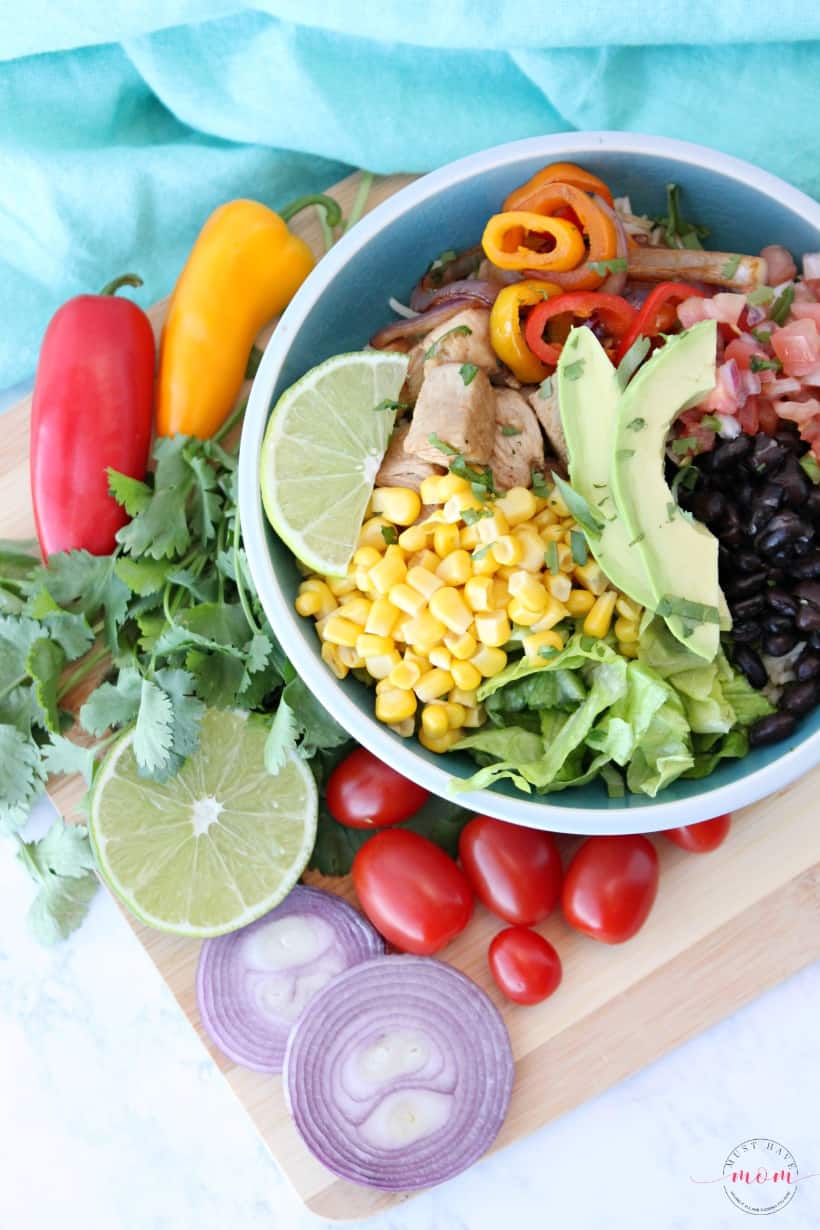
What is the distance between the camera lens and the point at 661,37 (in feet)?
9.27

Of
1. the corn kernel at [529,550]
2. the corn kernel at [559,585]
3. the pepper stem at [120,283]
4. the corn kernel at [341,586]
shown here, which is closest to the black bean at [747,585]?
the corn kernel at [559,585]

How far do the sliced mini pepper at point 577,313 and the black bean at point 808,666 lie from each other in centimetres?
86

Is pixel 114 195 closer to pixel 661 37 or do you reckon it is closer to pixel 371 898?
pixel 661 37

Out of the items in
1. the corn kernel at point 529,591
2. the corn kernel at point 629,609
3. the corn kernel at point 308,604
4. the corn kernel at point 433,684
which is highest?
the corn kernel at point 529,591

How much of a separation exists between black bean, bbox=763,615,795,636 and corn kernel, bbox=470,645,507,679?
23.5 inches

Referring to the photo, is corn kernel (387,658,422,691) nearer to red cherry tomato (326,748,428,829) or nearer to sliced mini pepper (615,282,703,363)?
red cherry tomato (326,748,428,829)

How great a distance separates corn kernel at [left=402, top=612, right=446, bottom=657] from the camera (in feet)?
8.36

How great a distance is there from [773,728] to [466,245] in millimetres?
1422

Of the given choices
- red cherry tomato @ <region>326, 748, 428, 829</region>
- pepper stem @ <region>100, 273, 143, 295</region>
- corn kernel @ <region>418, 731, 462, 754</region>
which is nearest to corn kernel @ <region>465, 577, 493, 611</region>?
corn kernel @ <region>418, 731, 462, 754</region>

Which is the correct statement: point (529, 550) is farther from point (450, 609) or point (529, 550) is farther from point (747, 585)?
point (747, 585)

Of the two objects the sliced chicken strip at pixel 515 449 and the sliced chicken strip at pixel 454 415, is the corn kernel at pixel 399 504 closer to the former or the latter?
the sliced chicken strip at pixel 454 415

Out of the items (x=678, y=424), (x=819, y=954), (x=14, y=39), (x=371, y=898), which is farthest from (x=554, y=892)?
(x=14, y=39)

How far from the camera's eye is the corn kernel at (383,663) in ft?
8.51

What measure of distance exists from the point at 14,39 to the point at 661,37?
1.68 meters
